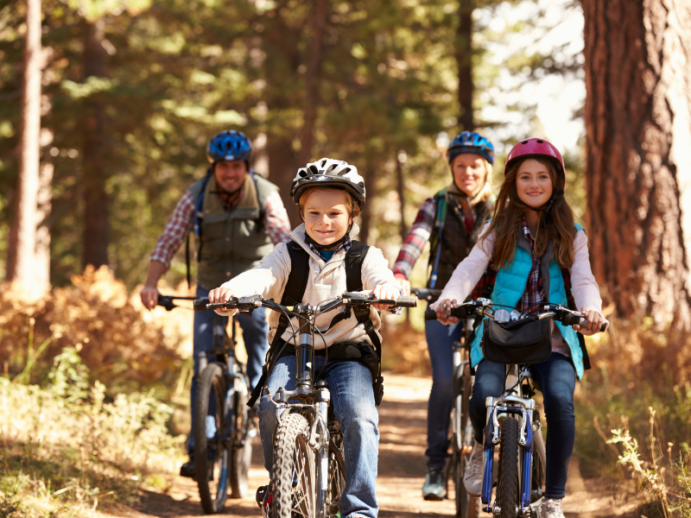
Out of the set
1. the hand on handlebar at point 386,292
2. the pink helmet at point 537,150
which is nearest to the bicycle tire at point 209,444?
the hand on handlebar at point 386,292

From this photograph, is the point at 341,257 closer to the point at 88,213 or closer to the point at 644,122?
the point at 644,122

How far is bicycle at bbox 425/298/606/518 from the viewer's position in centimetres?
363

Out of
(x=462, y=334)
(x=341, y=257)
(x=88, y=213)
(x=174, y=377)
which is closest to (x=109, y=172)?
(x=88, y=213)

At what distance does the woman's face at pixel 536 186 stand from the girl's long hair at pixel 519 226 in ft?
0.12

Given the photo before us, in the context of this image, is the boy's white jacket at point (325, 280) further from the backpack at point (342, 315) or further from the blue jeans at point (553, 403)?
the blue jeans at point (553, 403)

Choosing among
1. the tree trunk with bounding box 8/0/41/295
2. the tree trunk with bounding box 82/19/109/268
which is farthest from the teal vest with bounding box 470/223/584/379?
the tree trunk with bounding box 82/19/109/268

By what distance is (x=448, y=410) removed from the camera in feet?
18.9

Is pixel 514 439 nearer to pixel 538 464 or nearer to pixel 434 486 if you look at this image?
pixel 538 464

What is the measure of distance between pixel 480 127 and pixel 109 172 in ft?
Answer: 30.7

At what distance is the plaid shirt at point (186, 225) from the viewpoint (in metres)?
6.13

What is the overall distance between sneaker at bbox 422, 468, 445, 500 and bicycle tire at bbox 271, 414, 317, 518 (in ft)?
7.62

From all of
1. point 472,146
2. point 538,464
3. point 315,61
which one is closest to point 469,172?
point 472,146

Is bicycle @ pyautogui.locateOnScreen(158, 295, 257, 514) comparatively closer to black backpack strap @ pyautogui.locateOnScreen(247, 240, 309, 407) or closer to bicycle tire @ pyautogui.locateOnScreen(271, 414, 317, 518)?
black backpack strap @ pyautogui.locateOnScreen(247, 240, 309, 407)

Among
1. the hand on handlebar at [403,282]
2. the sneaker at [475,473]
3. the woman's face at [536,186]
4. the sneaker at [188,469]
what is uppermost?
the woman's face at [536,186]
